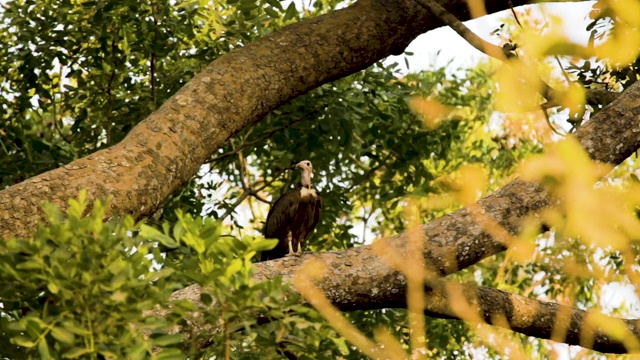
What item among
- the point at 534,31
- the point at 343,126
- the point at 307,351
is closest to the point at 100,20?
the point at 343,126

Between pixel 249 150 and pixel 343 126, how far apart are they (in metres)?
1.64

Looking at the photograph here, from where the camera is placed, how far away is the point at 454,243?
4.30 meters

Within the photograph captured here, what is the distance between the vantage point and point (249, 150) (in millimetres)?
9945

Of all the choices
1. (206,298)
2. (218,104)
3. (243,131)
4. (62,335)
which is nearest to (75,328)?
(62,335)

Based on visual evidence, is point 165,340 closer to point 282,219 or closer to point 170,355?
point 170,355

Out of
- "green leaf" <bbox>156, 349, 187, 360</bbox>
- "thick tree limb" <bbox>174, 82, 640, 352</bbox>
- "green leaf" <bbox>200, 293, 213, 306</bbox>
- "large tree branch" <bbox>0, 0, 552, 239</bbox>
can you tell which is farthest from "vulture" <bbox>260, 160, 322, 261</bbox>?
"green leaf" <bbox>156, 349, 187, 360</bbox>

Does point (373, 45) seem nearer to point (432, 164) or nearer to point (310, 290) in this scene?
point (310, 290)

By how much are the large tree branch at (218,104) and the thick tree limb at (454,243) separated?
2.33 feet

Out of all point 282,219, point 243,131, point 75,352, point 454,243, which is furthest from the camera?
point 243,131

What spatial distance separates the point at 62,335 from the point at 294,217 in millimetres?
5695

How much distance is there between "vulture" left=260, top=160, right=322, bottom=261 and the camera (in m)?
8.28

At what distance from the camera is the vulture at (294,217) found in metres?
8.28

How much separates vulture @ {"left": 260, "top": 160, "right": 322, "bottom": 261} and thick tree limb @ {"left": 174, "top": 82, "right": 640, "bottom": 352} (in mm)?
3802

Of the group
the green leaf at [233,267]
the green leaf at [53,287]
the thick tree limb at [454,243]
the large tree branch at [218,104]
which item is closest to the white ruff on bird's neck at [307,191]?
the large tree branch at [218,104]
